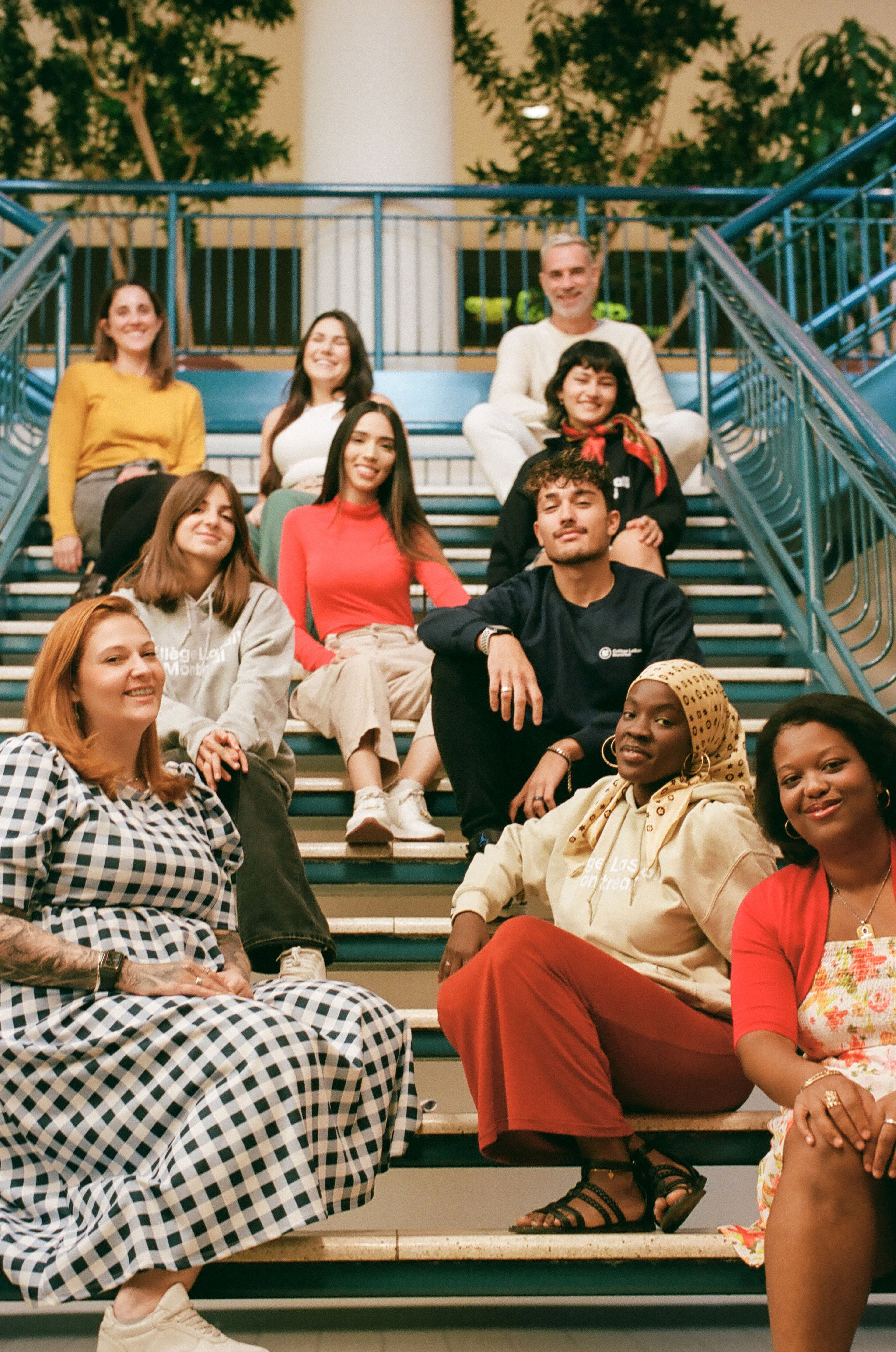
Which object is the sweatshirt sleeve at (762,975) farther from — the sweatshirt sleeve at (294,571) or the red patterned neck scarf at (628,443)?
the red patterned neck scarf at (628,443)

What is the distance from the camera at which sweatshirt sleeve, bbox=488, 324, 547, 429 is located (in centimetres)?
456

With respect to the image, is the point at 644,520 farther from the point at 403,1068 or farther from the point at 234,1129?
the point at 234,1129

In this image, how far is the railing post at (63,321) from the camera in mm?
4895

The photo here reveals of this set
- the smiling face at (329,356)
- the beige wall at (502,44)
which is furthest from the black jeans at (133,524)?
the beige wall at (502,44)

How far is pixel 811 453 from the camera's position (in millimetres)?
3539

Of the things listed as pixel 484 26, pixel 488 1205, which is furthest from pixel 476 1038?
pixel 484 26

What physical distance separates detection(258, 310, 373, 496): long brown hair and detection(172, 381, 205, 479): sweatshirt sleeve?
0.74 ft

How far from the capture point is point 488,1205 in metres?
2.57

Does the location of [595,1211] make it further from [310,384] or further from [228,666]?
[310,384]

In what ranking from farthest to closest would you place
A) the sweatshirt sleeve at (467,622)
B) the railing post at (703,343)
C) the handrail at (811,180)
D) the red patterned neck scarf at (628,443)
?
the railing post at (703,343)
the handrail at (811,180)
the red patterned neck scarf at (628,443)
the sweatshirt sleeve at (467,622)

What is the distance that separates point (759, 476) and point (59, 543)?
2.30 metres

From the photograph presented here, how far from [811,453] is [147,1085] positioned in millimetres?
2508

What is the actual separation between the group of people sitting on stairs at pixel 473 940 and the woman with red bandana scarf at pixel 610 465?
2.02ft

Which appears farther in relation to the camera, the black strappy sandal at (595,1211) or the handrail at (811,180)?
the handrail at (811,180)
